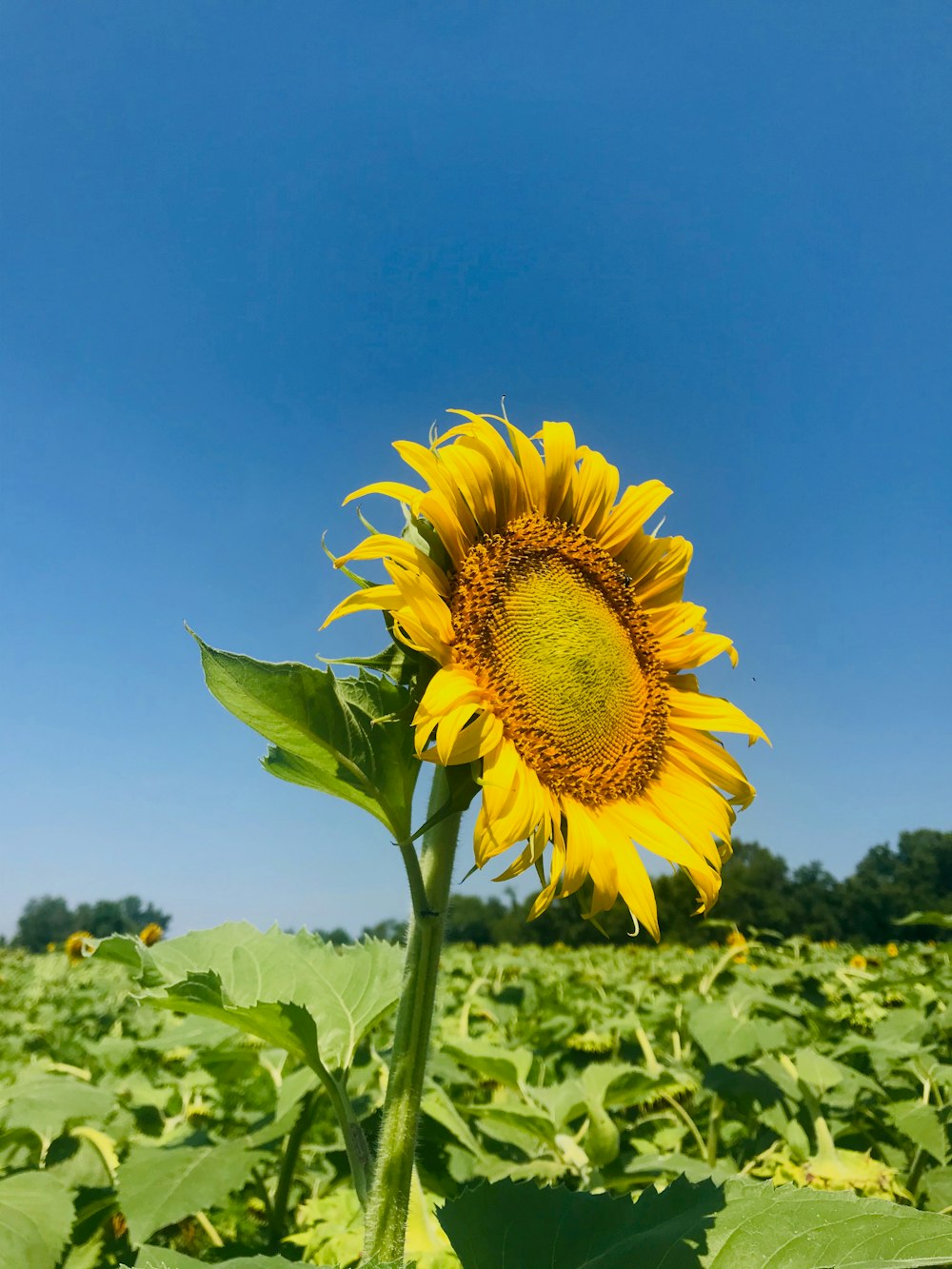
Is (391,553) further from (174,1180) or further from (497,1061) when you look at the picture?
(497,1061)

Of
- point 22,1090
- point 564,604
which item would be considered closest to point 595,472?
point 564,604

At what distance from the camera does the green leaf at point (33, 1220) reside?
1783 millimetres

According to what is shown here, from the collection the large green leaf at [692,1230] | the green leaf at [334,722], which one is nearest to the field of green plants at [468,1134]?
the large green leaf at [692,1230]

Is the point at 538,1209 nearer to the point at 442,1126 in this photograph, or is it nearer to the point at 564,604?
the point at 564,604

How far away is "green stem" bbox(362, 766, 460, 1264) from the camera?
4.63 ft

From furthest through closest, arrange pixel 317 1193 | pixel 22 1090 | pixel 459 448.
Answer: pixel 317 1193 < pixel 22 1090 < pixel 459 448

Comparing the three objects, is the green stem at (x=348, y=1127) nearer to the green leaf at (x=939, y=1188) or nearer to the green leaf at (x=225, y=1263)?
the green leaf at (x=225, y=1263)

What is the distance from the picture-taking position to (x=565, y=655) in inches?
69.4

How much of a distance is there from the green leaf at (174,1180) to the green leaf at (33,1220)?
14 centimetres

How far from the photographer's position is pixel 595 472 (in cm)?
196

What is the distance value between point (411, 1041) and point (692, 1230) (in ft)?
1.65

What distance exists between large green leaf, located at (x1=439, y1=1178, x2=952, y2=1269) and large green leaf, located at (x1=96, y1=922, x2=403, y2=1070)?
1.37 ft

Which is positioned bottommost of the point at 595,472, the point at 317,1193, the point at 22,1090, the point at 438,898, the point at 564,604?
the point at 317,1193

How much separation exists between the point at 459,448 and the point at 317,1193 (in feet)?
7.77
